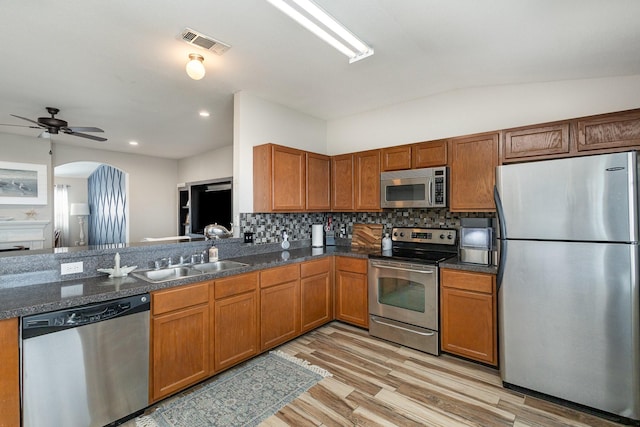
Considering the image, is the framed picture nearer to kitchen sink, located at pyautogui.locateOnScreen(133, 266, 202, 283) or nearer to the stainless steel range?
kitchen sink, located at pyautogui.locateOnScreen(133, 266, 202, 283)

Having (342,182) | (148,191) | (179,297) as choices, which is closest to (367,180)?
(342,182)

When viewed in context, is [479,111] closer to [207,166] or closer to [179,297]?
[179,297]

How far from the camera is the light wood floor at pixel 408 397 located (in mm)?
1953

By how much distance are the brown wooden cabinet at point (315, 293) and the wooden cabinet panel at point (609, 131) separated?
8.46ft

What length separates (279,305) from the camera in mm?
2910

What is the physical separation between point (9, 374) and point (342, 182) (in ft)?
10.7

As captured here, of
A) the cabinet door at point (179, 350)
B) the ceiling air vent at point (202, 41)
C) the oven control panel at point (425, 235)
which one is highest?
the ceiling air vent at point (202, 41)

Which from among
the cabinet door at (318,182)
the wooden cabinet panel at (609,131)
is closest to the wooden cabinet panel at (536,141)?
the wooden cabinet panel at (609,131)

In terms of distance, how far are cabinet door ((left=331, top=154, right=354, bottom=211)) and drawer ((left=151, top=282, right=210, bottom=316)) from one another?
6.75 feet

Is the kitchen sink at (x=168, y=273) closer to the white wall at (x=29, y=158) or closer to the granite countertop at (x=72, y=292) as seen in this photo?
the granite countertop at (x=72, y=292)

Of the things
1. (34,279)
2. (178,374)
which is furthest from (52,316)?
(178,374)

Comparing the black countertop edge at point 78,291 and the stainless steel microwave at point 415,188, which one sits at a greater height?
the stainless steel microwave at point 415,188

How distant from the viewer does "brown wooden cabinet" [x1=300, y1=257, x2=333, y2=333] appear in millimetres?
3168

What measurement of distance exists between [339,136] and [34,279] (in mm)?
3626
